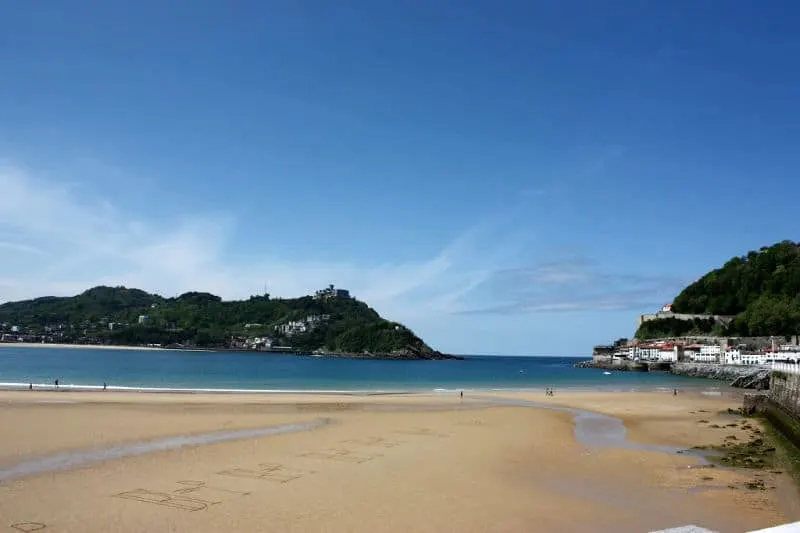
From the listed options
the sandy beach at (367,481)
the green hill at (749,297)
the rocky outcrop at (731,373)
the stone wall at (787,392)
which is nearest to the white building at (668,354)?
the rocky outcrop at (731,373)

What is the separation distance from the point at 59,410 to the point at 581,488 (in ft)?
84.0

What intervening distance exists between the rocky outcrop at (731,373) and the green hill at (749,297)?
25560 millimetres

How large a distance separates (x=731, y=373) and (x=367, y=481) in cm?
9000

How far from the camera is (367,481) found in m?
13.6

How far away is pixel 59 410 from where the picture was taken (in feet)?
91.3

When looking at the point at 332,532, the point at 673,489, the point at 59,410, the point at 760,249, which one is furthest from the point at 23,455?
the point at 760,249

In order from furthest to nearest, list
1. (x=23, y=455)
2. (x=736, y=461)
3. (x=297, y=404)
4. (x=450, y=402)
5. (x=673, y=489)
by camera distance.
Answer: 1. (x=450, y=402)
2. (x=297, y=404)
3. (x=736, y=461)
4. (x=23, y=455)
5. (x=673, y=489)

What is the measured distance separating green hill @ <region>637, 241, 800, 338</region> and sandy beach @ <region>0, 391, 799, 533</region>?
393 ft

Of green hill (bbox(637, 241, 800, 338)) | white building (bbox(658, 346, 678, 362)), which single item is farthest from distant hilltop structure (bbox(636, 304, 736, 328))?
white building (bbox(658, 346, 678, 362))

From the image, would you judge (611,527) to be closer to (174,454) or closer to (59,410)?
(174,454)

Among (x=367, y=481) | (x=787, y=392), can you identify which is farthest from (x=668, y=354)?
(x=367, y=481)

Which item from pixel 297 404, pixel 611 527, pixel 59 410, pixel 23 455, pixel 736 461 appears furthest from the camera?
pixel 297 404

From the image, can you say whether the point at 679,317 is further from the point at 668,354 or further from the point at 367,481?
the point at 367,481

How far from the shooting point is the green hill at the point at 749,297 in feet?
407
